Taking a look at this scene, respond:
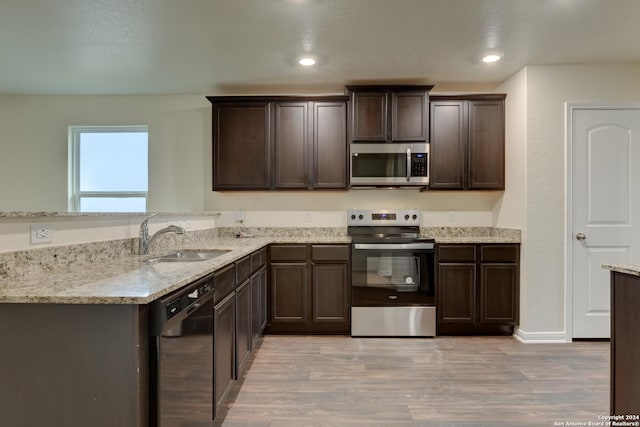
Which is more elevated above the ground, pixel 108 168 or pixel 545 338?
pixel 108 168

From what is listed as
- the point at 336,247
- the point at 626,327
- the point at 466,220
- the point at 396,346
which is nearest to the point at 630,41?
the point at 466,220

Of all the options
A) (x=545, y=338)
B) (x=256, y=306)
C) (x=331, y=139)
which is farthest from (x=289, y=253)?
(x=545, y=338)

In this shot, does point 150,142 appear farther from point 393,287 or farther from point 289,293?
point 393,287

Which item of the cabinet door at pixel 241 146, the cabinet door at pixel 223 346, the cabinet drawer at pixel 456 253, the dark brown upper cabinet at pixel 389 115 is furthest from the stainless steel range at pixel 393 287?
the cabinet door at pixel 223 346

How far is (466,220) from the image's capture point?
384 centimetres

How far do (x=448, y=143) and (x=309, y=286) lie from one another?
6.67ft

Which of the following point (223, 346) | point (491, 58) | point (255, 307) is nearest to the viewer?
point (223, 346)

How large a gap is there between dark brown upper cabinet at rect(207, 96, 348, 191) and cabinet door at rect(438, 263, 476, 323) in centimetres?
133

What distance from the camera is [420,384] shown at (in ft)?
7.75

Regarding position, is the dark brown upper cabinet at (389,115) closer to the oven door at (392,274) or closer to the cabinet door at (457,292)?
the oven door at (392,274)

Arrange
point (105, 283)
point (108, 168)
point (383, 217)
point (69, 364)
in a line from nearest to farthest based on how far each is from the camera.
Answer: point (69, 364) → point (105, 283) → point (383, 217) → point (108, 168)

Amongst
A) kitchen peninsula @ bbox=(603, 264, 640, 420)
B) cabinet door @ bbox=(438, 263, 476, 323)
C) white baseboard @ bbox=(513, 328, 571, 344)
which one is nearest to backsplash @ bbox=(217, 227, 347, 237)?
cabinet door @ bbox=(438, 263, 476, 323)

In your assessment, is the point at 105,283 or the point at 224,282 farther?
the point at 224,282

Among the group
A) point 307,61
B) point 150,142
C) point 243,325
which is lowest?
point 243,325
